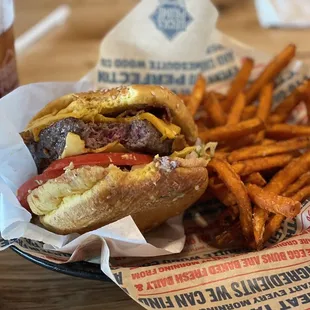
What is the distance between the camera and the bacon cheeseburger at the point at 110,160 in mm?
1197

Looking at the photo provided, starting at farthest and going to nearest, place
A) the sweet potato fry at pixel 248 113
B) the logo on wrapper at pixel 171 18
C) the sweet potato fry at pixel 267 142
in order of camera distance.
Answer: the logo on wrapper at pixel 171 18 < the sweet potato fry at pixel 248 113 < the sweet potato fry at pixel 267 142

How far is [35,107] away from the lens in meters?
1.52

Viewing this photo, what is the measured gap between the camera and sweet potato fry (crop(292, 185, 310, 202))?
55.4 inches

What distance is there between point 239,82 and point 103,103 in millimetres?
711

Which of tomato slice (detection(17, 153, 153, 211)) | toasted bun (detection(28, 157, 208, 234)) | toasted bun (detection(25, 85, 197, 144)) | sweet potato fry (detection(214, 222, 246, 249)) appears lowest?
sweet potato fry (detection(214, 222, 246, 249))

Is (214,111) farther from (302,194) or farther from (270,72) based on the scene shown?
(302,194)

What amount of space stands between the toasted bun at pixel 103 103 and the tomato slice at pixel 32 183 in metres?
0.12

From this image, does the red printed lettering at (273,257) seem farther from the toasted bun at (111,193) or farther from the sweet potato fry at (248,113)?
the sweet potato fry at (248,113)

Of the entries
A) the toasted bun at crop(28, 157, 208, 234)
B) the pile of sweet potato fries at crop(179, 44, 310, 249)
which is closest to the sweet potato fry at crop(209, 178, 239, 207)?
the pile of sweet potato fries at crop(179, 44, 310, 249)

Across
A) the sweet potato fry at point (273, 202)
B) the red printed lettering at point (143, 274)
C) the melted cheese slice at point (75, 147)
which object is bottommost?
the sweet potato fry at point (273, 202)

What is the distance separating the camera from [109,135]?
1281 mm

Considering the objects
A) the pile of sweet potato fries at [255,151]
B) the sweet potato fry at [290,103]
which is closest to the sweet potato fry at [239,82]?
the pile of sweet potato fries at [255,151]

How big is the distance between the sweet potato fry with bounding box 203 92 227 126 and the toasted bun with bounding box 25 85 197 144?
342mm

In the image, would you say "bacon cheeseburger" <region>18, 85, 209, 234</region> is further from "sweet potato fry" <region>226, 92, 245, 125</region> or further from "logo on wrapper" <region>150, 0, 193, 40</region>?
"logo on wrapper" <region>150, 0, 193, 40</region>
